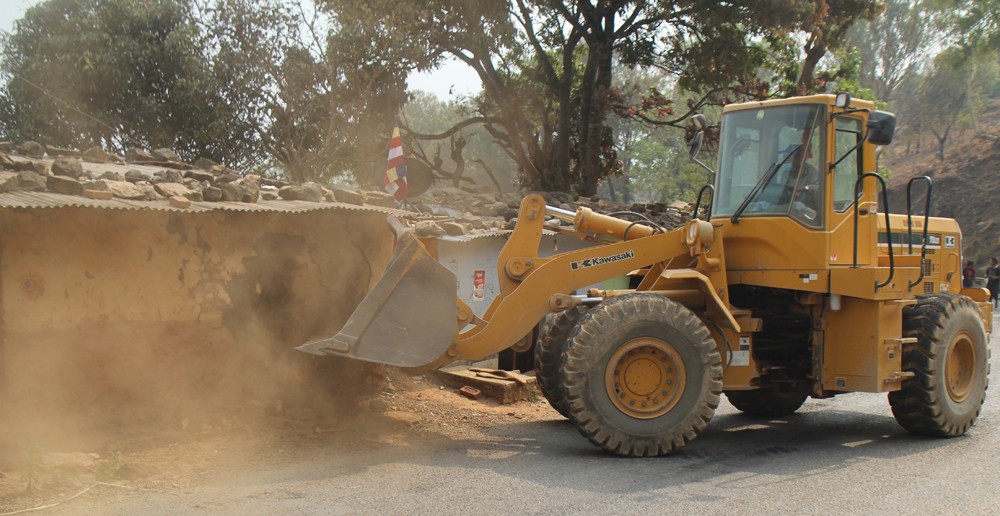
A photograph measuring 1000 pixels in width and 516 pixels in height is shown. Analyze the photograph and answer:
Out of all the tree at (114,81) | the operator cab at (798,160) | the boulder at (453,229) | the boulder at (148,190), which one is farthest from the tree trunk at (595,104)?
the boulder at (148,190)

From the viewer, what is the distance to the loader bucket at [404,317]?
6.85m

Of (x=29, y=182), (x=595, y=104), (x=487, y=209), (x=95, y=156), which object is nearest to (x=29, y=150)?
(x=95, y=156)

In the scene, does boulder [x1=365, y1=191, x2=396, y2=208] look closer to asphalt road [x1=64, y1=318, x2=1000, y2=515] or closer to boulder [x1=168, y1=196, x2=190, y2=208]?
boulder [x1=168, y1=196, x2=190, y2=208]

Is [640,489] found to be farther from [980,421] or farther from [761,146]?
[980,421]

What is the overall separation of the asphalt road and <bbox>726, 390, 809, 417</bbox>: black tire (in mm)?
1078

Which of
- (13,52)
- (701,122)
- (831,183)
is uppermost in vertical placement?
(13,52)

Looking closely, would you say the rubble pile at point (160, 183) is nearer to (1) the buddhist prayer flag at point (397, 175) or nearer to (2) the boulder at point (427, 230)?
(2) the boulder at point (427, 230)

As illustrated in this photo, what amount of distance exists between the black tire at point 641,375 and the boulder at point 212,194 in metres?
3.55

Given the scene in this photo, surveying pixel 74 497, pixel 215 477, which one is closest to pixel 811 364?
pixel 215 477

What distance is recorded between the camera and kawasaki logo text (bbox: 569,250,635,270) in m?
7.88

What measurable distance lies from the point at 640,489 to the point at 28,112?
707 inches

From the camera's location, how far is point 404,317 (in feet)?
23.4

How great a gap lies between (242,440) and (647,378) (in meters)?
3.35

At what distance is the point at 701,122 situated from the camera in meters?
8.62
